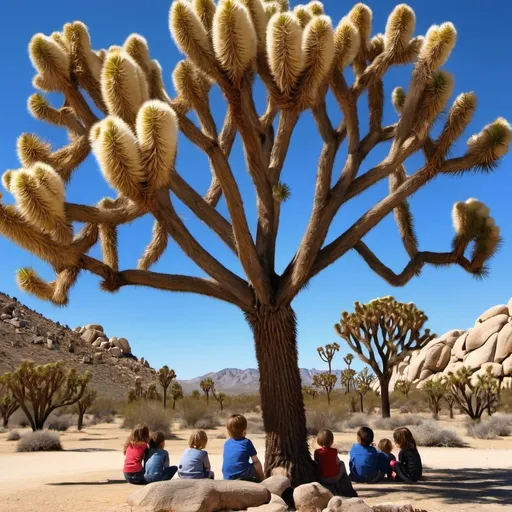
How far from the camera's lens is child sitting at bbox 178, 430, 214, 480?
20.0 feet

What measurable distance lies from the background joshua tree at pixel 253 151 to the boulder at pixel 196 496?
5.37 feet

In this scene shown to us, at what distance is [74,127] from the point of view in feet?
29.6

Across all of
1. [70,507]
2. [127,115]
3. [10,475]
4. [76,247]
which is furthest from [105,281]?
[10,475]

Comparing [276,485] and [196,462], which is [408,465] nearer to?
[276,485]

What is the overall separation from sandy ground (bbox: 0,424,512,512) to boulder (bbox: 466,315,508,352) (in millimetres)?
22371

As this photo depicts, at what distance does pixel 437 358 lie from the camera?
132 ft

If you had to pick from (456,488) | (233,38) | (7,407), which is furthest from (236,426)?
(7,407)

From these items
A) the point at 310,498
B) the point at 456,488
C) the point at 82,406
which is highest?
the point at 82,406

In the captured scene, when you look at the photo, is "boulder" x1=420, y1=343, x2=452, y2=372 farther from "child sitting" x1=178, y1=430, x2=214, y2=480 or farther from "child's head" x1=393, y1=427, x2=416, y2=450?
"child sitting" x1=178, y1=430, x2=214, y2=480

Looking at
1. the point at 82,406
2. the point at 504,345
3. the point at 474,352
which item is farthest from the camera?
the point at 474,352

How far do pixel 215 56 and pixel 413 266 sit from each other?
13.8 feet

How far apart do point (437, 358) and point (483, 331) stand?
14.8 feet

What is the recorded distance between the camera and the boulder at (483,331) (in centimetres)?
3612

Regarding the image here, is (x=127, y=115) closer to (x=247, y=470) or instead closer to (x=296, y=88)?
(x=296, y=88)
